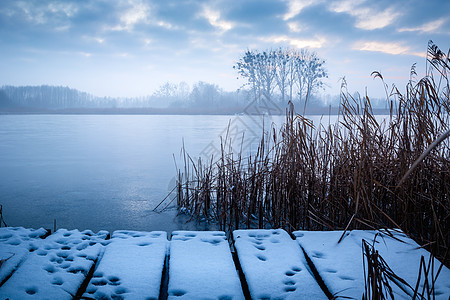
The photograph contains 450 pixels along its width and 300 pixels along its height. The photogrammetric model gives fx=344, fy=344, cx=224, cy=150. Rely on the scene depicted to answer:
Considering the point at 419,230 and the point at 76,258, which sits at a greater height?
the point at 76,258

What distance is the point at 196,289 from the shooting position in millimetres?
883

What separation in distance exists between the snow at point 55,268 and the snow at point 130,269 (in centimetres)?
4

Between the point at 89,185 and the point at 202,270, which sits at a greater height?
the point at 202,270

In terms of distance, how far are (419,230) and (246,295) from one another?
1.29 meters

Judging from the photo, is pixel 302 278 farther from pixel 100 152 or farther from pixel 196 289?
pixel 100 152

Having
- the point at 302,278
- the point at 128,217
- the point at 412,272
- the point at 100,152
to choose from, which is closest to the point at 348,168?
the point at 412,272

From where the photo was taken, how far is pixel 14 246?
3.56 ft

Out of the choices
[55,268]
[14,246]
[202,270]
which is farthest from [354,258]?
[14,246]

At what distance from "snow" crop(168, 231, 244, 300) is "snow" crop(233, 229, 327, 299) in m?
0.05

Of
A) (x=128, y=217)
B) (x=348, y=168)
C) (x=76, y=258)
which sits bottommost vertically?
(x=128, y=217)

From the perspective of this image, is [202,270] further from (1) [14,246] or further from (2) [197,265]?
(1) [14,246]

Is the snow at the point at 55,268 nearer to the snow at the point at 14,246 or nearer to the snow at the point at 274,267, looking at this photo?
the snow at the point at 14,246

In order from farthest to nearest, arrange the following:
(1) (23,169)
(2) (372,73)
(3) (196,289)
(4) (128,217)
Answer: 1. (1) (23,169)
2. (4) (128,217)
3. (2) (372,73)
4. (3) (196,289)

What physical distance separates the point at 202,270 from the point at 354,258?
1.54 ft
